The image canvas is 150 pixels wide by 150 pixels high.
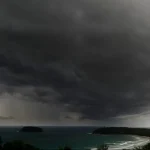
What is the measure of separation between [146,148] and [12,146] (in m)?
47.8

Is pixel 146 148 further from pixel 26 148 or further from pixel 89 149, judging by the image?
pixel 89 149

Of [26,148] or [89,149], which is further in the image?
[89,149]

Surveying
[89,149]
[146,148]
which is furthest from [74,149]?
[146,148]

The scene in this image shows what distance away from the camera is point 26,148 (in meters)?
99.3

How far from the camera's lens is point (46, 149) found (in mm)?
173625

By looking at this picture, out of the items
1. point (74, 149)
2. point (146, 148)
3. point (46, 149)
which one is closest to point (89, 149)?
point (74, 149)

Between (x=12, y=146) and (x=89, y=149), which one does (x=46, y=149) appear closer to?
(x=89, y=149)

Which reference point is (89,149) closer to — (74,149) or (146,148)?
(74,149)

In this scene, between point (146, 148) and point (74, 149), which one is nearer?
point (146, 148)

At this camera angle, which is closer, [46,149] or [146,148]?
[146,148]

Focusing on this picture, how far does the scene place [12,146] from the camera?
9869 centimetres

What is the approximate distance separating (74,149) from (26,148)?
8311cm

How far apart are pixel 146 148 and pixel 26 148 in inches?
1693

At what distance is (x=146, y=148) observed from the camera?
10300 centimetres
